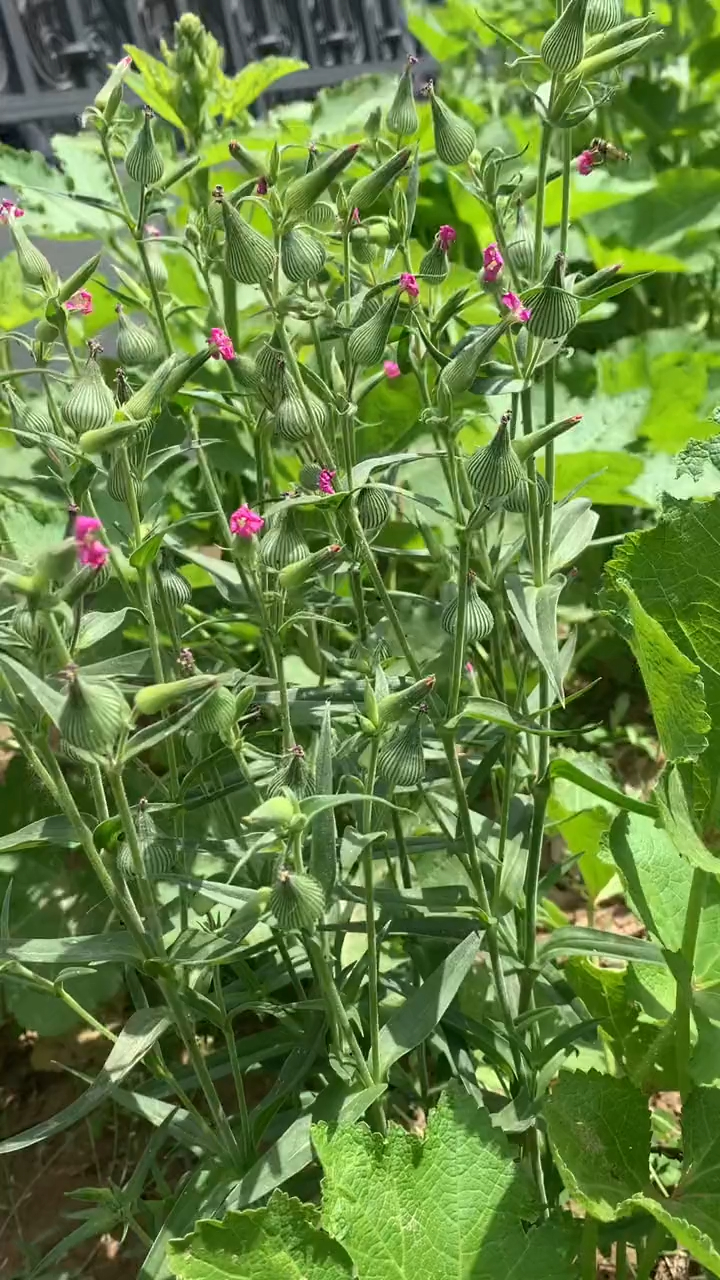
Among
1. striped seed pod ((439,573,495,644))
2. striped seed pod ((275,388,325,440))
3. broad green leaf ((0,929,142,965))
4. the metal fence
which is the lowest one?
broad green leaf ((0,929,142,965))

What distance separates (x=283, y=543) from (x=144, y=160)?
587 millimetres

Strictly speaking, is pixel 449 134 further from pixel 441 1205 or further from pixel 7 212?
pixel 441 1205

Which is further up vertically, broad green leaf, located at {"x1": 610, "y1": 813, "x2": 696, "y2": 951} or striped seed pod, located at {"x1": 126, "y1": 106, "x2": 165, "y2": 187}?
striped seed pod, located at {"x1": 126, "y1": 106, "x2": 165, "y2": 187}

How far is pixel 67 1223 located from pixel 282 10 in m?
5.79

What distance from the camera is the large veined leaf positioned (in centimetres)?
134

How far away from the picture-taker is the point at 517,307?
1.15 meters

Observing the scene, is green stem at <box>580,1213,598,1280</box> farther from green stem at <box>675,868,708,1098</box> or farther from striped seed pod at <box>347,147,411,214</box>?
striped seed pod at <box>347,147,411,214</box>

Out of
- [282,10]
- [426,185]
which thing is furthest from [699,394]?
[282,10]

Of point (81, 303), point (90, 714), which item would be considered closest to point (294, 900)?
point (90, 714)

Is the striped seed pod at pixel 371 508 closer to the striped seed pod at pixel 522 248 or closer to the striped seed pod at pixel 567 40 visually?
the striped seed pod at pixel 522 248

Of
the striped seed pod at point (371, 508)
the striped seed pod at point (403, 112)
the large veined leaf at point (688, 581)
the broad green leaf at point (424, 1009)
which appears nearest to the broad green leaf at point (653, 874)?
the large veined leaf at point (688, 581)

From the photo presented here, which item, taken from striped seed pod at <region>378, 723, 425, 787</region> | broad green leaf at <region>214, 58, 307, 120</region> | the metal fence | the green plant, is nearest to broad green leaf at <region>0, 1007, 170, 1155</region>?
the green plant

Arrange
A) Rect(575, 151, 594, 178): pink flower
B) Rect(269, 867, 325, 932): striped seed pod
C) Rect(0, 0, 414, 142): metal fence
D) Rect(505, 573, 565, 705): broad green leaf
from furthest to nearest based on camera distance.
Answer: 1. Rect(0, 0, 414, 142): metal fence
2. Rect(575, 151, 594, 178): pink flower
3. Rect(505, 573, 565, 705): broad green leaf
4. Rect(269, 867, 325, 932): striped seed pod

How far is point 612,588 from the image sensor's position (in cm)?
142
